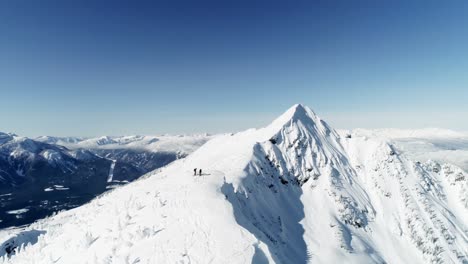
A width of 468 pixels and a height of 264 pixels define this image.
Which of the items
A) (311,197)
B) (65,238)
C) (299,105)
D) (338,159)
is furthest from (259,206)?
(299,105)

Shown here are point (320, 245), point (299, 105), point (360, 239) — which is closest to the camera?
point (320, 245)

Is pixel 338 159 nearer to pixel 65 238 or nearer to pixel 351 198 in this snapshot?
pixel 351 198

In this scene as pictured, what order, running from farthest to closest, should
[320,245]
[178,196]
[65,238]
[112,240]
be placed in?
1. [320,245]
2. [178,196]
3. [65,238]
4. [112,240]

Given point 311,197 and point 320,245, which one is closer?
point 320,245

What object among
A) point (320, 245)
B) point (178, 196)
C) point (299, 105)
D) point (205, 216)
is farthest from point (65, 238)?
point (299, 105)

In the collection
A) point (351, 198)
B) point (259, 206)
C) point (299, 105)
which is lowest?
point (351, 198)

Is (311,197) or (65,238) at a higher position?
(65,238)
